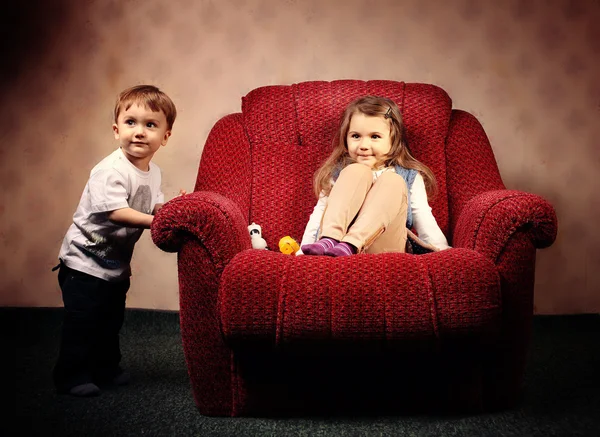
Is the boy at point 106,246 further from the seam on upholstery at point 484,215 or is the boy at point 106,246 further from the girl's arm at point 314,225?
the seam on upholstery at point 484,215

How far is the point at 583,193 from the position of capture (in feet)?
9.50

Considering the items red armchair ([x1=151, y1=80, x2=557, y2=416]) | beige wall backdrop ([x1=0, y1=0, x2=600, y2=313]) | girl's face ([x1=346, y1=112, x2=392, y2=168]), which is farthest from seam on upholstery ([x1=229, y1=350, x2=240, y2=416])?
beige wall backdrop ([x1=0, y1=0, x2=600, y2=313])

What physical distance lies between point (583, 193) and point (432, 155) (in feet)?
→ 3.24

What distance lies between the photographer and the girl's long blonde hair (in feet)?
7.30

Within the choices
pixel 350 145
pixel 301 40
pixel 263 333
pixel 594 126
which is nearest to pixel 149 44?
pixel 301 40

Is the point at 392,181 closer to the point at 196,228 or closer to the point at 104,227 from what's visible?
the point at 196,228

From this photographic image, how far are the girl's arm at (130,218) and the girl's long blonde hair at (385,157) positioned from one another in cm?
64

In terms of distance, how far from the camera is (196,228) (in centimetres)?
168

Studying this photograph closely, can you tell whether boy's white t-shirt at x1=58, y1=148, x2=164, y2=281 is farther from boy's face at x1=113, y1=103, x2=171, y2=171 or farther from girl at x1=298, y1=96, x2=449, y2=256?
girl at x1=298, y1=96, x2=449, y2=256

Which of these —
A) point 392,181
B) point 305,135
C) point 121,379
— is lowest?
point 121,379

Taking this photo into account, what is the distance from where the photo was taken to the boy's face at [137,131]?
2012mm

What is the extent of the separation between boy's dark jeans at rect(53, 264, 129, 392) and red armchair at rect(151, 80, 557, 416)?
0.38m

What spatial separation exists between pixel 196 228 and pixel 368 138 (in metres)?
0.80

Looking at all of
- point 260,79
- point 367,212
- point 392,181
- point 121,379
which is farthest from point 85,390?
point 260,79
